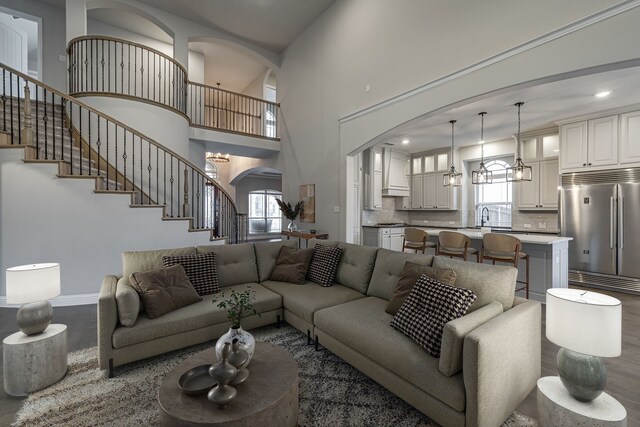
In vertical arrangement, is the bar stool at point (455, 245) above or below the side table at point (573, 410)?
above

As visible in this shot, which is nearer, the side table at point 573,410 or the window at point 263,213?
the side table at point 573,410

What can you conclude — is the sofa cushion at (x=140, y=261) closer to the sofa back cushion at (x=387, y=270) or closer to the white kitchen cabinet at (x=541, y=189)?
the sofa back cushion at (x=387, y=270)

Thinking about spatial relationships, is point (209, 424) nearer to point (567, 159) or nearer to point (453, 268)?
point (453, 268)

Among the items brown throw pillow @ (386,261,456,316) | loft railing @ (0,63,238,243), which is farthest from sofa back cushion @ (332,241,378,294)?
loft railing @ (0,63,238,243)

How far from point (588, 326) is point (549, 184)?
18.0 feet

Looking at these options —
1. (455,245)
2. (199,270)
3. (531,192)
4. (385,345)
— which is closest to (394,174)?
(531,192)

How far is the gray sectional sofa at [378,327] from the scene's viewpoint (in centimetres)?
158

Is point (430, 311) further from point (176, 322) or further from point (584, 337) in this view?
point (176, 322)

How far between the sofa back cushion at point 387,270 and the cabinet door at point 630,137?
457 cm

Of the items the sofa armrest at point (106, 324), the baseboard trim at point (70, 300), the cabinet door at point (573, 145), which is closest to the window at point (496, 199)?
the cabinet door at point (573, 145)

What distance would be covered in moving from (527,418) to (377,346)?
3.31 ft

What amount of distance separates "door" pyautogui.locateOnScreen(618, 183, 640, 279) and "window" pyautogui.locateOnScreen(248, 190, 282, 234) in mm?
10760

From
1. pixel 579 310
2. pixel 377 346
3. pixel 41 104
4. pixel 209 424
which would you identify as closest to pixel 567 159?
pixel 579 310

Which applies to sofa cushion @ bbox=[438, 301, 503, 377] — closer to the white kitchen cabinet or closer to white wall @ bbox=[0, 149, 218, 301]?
white wall @ bbox=[0, 149, 218, 301]
